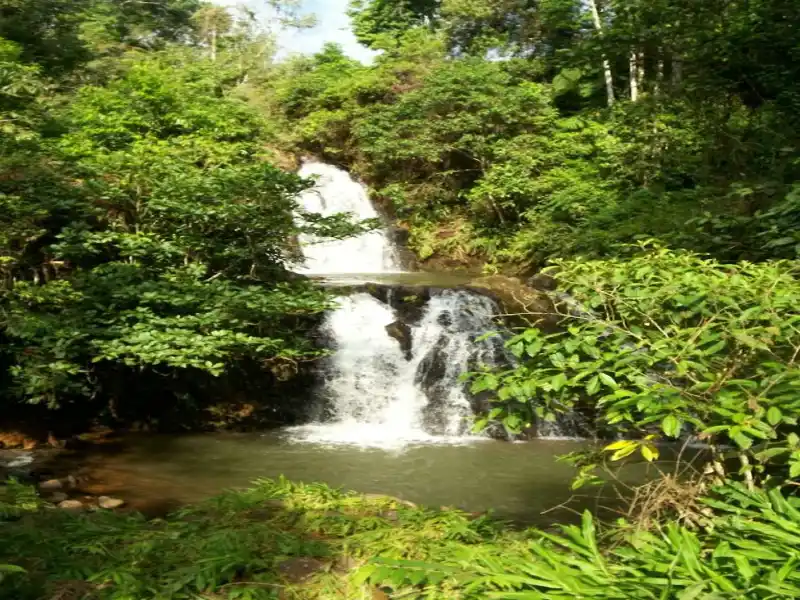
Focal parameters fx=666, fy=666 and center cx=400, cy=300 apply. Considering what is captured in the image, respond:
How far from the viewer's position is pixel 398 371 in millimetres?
10812

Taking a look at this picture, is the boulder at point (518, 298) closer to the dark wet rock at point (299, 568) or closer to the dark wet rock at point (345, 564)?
the dark wet rock at point (345, 564)

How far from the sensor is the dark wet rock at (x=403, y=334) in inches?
433

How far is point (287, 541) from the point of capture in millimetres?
3689

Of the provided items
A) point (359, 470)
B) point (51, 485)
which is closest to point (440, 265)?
point (359, 470)

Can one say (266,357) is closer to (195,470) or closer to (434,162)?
(195,470)

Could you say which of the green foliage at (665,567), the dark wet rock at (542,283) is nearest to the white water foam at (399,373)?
the dark wet rock at (542,283)

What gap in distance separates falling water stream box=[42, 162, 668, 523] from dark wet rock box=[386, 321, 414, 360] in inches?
1.0

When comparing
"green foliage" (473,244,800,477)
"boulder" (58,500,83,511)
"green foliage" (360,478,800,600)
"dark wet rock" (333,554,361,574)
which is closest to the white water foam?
"boulder" (58,500,83,511)

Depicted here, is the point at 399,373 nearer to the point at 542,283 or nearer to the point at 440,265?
the point at 542,283

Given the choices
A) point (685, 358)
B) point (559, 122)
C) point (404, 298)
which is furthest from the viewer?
point (559, 122)

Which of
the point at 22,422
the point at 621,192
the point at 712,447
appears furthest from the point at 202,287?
the point at 621,192

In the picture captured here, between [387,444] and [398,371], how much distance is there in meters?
1.79

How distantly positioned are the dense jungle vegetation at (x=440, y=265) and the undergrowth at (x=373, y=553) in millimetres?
17

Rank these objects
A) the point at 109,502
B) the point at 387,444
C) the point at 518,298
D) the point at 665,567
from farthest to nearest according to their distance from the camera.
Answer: the point at 518,298 < the point at 387,444 < the point at 109,502 < the point at 665,567
